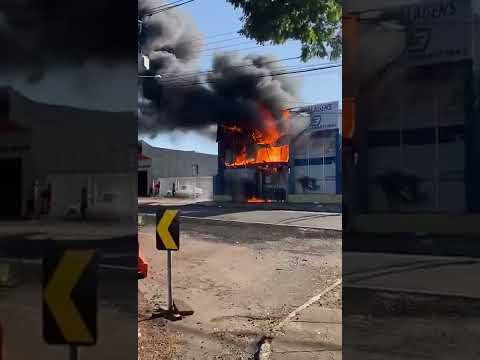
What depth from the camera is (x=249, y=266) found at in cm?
581

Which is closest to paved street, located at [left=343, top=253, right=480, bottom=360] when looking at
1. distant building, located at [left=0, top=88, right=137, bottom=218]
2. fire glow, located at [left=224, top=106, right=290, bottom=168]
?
distant building, located at [left=0, top=88, right=137, bottom=218]

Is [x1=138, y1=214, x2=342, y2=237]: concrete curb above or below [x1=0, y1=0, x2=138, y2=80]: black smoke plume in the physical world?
below

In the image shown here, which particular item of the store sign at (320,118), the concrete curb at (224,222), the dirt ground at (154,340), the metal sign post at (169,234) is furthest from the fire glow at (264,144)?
the dirt ground at (154,340)

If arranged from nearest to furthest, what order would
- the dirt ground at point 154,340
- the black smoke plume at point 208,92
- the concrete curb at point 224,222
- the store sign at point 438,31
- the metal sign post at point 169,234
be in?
the store sign at point 438,31
the dirt ground at point 154,340
the metal sign post at point 169,234
the concrete curb at point 224,222
the black smoke plume at point 208,92

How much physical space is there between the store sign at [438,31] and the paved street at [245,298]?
74.4 inches

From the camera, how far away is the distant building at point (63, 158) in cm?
150

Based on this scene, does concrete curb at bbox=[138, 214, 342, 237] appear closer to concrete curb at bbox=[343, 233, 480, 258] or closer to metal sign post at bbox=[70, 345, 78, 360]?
metal sign post at bbox=[70, 345, 78, 360]

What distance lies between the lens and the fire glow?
61.4 ft

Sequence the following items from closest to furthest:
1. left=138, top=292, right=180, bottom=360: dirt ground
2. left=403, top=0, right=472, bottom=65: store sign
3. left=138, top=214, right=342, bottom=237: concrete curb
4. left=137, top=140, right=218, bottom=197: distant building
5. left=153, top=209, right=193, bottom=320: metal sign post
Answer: left=403, top=0, right=472, bottom=65: store sign, left=138, top=292, right=180, bottom=360: dirt ground, left=153, top=209, right=193, bottom=320: metal sign post, left=138, top=214, right=342, bottom=237: concrete curb, left=137, top=140, right=218, bottom=197: distant building

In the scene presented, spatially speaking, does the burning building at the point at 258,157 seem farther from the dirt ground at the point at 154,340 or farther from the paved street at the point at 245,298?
the dirt ground at the point at 154,340

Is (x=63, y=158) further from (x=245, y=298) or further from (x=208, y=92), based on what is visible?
(x=208, y=92)

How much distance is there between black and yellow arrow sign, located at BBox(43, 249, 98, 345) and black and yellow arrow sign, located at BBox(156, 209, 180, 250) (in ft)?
7.29

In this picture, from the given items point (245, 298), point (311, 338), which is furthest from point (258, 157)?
point (311, 338)

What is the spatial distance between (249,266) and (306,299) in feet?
5.54
